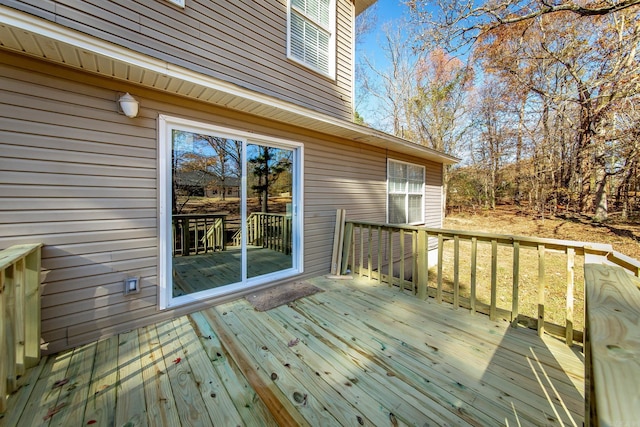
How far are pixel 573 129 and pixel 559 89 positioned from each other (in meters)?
1.57

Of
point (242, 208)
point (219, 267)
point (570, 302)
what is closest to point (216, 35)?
point (242, 208)

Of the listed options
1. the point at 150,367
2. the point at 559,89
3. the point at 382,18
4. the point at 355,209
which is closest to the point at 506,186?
the point at 559,89

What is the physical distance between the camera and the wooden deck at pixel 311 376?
1.59 metres

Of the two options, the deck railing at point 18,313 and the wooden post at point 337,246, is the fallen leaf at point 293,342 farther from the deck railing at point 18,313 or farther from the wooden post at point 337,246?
the wooden post at point 337,246

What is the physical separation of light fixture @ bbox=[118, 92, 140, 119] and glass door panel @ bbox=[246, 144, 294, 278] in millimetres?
1260

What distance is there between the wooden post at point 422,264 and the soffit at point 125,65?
6.66 feet

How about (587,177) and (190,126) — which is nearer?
(190,126)

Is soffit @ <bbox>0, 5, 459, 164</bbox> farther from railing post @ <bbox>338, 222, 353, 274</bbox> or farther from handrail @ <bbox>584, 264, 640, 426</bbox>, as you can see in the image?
handrail @ <bbox>584, 264, 640, 426</bbox>

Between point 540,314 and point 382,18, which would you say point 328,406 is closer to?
point 540,314

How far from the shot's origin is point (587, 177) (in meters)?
9.41

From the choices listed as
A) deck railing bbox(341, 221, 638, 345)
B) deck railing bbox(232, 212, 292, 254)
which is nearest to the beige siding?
deck railing bbox(232, 212, 292, 254)

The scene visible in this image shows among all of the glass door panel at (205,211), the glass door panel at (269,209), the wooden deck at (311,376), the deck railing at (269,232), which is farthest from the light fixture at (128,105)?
the wooden deck at (311,376)

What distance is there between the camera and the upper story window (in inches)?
162

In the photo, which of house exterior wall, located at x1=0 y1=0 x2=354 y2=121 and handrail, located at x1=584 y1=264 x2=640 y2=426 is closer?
handrail, located at x1=584 y1=264 x2=640 y2=426
